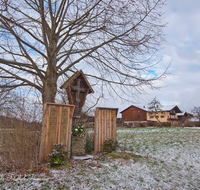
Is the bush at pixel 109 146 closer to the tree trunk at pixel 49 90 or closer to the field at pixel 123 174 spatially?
the field at pixel 123 174

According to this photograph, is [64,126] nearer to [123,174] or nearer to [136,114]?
[123,174]

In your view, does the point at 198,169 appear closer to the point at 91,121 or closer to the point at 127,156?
the point at 127,156

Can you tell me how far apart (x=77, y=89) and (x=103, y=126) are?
7.38 ft

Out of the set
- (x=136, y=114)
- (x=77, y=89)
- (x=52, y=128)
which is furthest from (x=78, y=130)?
(x=136, y=114)

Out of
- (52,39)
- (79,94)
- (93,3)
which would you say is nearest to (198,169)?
(79,94)

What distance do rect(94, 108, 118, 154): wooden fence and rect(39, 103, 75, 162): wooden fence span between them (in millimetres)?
1689

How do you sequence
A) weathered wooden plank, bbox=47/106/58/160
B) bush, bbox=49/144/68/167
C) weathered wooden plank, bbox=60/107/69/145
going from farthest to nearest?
1. weathered wooden plank, bbox=60/107/69/145
2. weathered wooden plank, bbox=47/106/58/160
3. bush, bbox=49/144/68/167

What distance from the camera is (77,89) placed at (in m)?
7.92

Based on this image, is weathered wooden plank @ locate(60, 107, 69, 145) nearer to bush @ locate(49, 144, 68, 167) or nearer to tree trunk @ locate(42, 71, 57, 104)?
bush @ locate(49, 144, 68, 167)

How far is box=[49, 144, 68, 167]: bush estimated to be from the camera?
5239 millimetres

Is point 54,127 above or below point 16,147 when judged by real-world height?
above

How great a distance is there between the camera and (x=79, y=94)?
8.39 metres

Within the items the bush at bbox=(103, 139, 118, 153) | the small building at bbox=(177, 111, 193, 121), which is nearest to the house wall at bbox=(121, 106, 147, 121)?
the small building at bbox=(177, 111, 193, 121)

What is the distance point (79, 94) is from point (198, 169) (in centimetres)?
594
